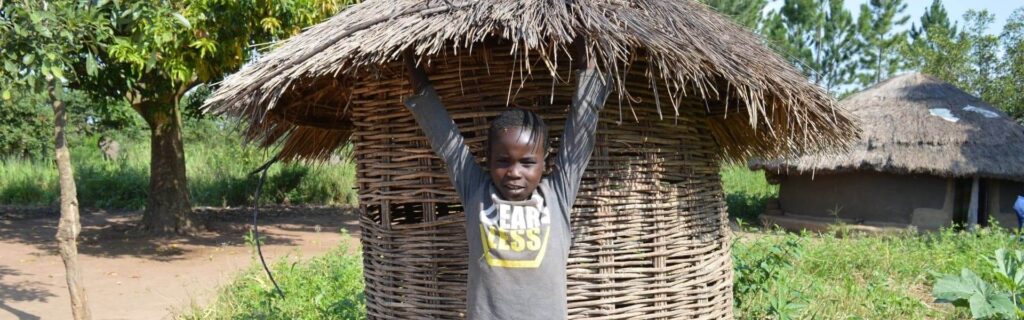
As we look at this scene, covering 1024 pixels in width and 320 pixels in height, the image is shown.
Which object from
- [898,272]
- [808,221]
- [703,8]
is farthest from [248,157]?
[703,8]

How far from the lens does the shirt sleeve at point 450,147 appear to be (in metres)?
2.40

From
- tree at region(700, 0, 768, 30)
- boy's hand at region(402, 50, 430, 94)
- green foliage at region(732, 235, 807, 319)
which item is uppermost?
tree at region(700, 0, 768, 30)

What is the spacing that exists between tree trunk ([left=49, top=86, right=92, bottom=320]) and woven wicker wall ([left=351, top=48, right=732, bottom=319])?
2.97 meters

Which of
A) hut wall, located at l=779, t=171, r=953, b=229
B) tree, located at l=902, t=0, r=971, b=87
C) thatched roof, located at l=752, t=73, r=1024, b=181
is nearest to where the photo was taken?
thatched roof, located at l=752, t=73, r=1024, b=181

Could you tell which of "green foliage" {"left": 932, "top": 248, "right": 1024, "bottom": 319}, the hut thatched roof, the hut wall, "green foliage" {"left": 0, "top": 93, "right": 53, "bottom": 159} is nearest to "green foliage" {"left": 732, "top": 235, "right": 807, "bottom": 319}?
"green foliage" {"left": 932, "top": 248, "right": 1024, "bottom": 319}

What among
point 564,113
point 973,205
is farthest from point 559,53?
point 973,205

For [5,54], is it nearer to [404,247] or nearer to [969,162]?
[404,247]

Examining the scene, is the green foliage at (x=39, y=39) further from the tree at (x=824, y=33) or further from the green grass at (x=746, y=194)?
the tree at (x=824, y=33)

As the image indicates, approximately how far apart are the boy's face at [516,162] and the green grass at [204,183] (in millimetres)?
12059

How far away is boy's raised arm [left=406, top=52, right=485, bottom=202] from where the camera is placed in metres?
2.40

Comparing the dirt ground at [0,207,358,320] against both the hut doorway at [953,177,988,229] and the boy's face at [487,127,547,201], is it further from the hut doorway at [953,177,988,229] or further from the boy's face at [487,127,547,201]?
the hut doorway at [953,177,988,229]

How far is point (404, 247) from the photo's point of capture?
2.85m

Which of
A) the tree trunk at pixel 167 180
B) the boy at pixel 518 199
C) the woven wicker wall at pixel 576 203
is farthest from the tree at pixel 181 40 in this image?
the boy at pixel 518 199

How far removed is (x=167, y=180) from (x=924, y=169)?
10.7m
